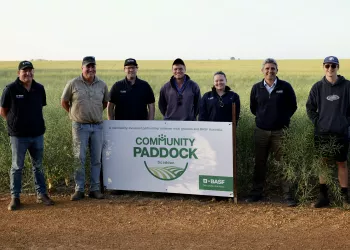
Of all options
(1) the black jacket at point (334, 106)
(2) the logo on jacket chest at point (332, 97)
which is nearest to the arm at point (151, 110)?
(1) the black jacket at point (334, 106)

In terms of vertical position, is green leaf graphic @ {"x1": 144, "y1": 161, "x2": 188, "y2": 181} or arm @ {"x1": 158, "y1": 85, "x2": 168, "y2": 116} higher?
arm @ {"x1": 158, "y1": 85, "x2": 168, "y2": 116}

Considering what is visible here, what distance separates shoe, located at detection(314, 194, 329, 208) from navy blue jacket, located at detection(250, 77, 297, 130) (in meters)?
1.18

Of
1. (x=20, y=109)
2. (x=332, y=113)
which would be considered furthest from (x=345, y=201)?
(x=20, y=109)

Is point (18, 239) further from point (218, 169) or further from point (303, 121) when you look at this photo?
point (303, 121)

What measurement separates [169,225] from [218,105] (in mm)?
2096

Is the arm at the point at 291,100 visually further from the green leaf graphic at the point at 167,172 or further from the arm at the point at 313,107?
the green leaf graphic at the point at 167,172

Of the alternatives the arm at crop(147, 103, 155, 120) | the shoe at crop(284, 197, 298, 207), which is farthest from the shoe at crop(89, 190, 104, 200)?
the shoe at crop(284, 197, 298, 207)

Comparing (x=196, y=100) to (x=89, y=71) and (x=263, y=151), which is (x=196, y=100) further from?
(x=89, y=71)

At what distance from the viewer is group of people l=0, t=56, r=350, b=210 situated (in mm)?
6715

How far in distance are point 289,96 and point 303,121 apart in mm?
921

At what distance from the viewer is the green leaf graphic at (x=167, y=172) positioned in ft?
25.0

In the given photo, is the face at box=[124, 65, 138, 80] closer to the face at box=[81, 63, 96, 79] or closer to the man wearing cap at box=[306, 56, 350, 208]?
the face at box=[81, 63, 96, 79]

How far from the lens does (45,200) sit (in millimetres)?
7270

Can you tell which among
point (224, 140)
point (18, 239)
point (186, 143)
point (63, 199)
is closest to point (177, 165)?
point (186, 143)
